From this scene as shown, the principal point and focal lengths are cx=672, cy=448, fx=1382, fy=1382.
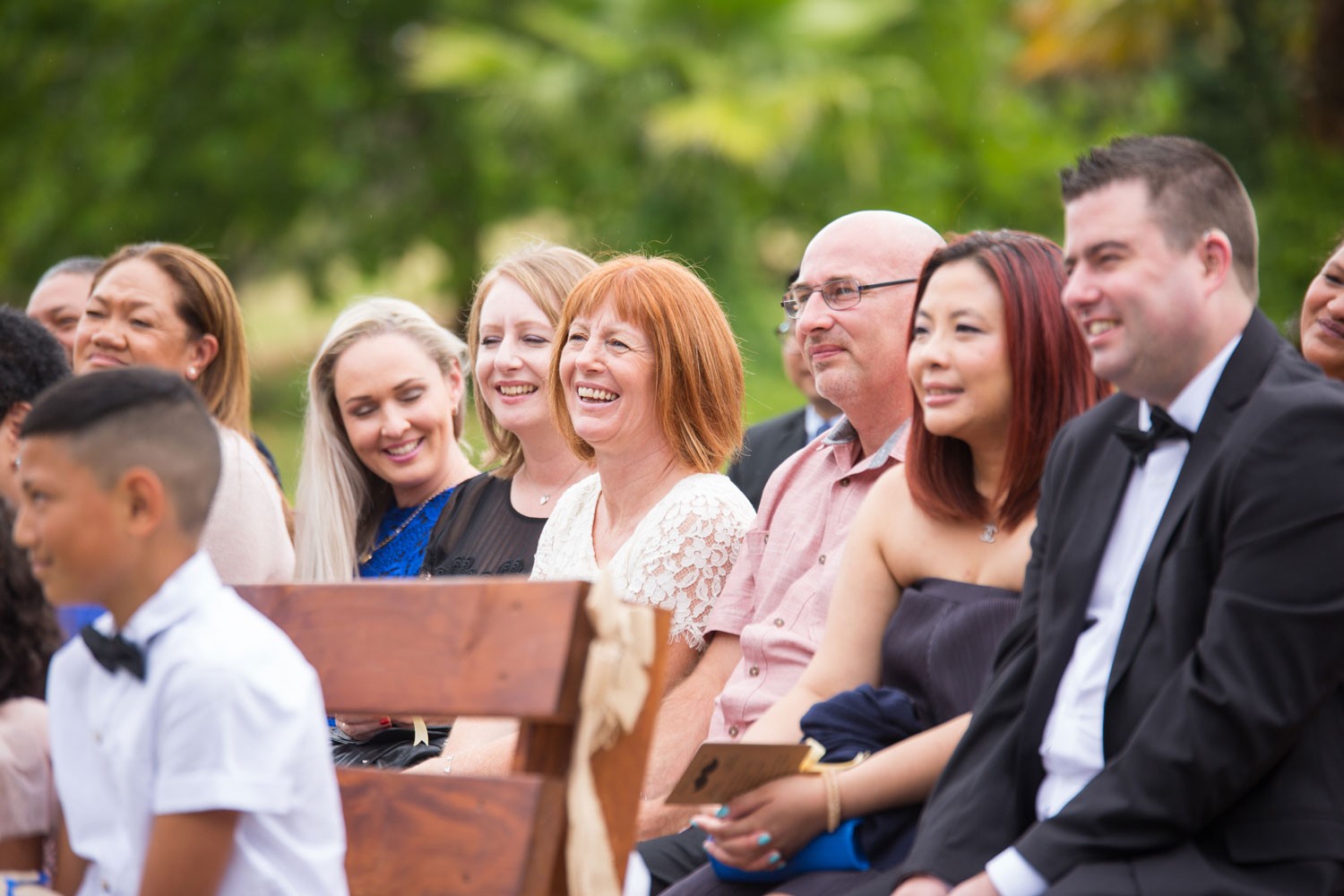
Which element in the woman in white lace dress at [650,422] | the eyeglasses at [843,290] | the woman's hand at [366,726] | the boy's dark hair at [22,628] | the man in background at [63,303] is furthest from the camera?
the man in background at [63,303]

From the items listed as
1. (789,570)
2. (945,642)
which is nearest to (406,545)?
(789,570)

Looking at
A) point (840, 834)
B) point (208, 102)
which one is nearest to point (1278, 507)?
point (840, 834)

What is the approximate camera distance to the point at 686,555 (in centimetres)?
343

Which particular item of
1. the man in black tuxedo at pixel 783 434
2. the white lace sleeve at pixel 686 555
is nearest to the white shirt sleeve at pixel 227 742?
the white lace sleeve at pixel 686 555

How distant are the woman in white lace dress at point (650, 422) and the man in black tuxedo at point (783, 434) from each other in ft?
6.21

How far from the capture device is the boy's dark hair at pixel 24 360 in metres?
3.86

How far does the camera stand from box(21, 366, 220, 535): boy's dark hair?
207cm

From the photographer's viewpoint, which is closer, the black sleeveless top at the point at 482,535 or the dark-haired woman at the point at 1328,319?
the dark-haired woman at the point at 1328,319

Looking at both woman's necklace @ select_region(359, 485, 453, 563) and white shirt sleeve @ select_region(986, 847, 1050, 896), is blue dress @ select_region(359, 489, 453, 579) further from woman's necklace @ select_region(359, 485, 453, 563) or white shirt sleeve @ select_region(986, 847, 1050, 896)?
white shirt sleeve @ select_region(986, 847, 1050, 896)

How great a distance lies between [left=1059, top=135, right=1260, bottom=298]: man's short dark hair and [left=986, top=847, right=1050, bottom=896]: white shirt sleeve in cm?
102

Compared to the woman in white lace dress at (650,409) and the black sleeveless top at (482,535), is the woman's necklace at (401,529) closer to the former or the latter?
the black sleeveless top at (482,535)

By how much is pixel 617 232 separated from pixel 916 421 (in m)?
11.4

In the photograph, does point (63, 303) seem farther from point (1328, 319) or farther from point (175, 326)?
point (1328, 319)

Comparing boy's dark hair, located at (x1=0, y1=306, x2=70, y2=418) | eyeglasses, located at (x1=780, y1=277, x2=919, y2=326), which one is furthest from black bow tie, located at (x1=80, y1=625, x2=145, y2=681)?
boy's dark hair, located at (x1=0, y1=306, x2=70, y2=418)
